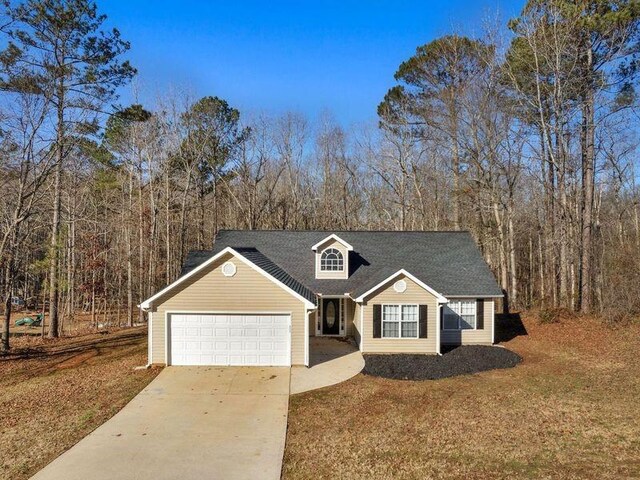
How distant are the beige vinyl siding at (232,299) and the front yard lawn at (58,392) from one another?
2.03 m

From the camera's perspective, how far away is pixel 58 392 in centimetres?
1138

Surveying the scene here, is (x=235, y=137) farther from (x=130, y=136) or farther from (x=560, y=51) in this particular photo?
(x=560, y=51)

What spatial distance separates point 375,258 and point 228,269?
764cm

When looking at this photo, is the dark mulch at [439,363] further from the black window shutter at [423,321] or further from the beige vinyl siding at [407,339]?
the black window shutter at [423,321]

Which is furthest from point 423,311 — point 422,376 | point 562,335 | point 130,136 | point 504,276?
point 130,136

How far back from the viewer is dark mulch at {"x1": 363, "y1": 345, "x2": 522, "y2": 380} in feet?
42.4

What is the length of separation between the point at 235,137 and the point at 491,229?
65.1 ft

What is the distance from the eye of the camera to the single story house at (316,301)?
13.9m

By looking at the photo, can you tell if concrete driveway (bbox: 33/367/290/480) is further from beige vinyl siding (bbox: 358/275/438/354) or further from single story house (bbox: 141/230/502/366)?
beige vinyl siding (bbox: 358/275/438/354)

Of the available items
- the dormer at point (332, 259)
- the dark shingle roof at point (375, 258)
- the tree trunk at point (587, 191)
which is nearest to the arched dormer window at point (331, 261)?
the dormer at point (332, 259)

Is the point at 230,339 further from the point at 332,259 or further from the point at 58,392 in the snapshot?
the point at 332,259

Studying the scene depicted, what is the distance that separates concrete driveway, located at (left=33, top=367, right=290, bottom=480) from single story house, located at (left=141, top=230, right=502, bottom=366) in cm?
161

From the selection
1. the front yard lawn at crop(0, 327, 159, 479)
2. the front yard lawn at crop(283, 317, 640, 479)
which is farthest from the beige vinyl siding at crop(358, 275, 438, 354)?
the front yard lawn at crop(0, 327, 159, 479)

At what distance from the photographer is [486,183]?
81.1 ft
